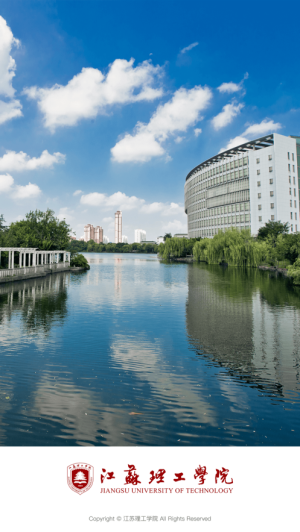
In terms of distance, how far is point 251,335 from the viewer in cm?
1011

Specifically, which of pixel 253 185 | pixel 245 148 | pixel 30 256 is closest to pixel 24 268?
pixel 30 256

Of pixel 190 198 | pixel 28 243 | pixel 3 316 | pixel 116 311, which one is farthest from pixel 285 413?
pixel 190 198

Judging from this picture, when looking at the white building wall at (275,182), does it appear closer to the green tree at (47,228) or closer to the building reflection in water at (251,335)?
the green tree at (47,228)

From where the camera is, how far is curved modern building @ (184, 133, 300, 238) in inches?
2377

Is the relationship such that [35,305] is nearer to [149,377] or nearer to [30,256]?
[149,377]

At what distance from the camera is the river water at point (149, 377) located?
183 inches

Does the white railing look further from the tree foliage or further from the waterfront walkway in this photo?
the tree foliage

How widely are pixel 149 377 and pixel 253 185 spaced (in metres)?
64.4
